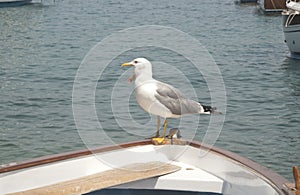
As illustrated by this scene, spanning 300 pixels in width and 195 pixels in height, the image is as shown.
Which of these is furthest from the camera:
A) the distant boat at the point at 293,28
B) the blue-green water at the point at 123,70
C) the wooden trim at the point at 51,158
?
the distant boat at the point at 293,28

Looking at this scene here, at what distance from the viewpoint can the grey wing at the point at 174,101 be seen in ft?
19.1

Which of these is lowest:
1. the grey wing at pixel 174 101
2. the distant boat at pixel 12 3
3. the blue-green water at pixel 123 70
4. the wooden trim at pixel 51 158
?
the blue-green water at pixel 123 70

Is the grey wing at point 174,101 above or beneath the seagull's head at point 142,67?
beneath

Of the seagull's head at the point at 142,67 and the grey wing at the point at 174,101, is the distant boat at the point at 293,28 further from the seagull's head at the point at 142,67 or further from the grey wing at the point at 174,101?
the seagull's head at the point at 142,67

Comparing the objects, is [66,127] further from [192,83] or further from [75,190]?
[75,190]

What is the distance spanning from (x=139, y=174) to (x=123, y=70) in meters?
12.3

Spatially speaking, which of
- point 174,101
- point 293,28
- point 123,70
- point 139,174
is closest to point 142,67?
point 174,101

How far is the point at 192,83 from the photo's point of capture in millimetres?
16500

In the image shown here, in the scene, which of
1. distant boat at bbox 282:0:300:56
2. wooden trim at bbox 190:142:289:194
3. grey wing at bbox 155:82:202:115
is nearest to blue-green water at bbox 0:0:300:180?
distant boat at bbox 282:0:300:56

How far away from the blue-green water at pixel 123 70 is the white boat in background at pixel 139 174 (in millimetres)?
4697

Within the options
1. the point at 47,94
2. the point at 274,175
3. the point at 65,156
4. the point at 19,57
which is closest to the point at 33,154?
the point at 47,94

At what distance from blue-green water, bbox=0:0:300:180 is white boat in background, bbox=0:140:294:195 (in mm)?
4697

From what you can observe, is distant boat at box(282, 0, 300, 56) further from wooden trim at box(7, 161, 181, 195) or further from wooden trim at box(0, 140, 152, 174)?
wooden trim at box(7, 161, 181, 195)

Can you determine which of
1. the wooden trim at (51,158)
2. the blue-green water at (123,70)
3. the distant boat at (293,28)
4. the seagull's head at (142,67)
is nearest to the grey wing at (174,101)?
the seagull's head at (142,67)
